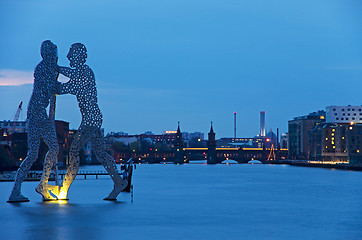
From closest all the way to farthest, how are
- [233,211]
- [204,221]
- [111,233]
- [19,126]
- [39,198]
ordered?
1. [111,233]
2. [204,221]
3. [233,211]
4. [39,198]
5. [19,126]

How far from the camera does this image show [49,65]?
40.2 m

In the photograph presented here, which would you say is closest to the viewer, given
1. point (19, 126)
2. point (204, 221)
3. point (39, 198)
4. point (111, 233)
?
point (111, 233)

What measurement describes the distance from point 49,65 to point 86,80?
240 cm

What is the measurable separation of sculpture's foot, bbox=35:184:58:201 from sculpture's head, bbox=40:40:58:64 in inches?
310

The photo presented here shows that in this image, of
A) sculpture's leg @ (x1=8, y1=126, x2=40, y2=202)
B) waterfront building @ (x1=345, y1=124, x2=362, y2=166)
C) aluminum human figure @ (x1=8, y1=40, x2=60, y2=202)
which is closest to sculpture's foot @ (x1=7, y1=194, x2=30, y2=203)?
sculpture's leg @ (x1=8, y1=126, x2=40, y2=202)

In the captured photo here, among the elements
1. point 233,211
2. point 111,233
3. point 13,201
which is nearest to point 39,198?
point 13,201

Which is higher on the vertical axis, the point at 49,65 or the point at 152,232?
the point at 49,65

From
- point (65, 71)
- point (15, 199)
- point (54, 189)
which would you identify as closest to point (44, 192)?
point (54, 189)

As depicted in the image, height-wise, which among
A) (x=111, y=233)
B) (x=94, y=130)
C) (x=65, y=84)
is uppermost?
(x=65, y=84)

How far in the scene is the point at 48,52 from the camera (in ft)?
132

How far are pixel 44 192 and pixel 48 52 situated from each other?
8.87 metres

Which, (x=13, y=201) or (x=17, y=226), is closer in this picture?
(x=17, y=226)

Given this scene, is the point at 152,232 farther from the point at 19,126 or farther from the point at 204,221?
the point at 19,126

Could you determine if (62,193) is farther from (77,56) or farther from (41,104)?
(77,56)
